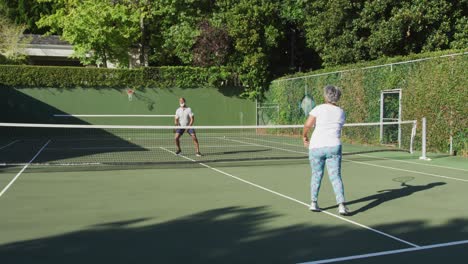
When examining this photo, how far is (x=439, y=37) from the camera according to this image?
69.7ft

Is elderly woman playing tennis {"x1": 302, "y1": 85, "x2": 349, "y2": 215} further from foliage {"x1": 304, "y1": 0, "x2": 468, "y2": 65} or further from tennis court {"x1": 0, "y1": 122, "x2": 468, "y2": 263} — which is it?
foliage {"x1": 304, "y1": 0, "x2": 468, "y2": 65}

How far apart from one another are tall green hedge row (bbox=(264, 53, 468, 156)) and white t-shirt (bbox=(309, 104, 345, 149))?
8953mm

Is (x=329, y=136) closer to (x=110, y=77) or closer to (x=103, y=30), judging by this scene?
(x=110, y=77)

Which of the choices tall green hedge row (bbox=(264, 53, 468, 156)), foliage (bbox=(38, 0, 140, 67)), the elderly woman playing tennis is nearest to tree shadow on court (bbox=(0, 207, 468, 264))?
the elderly woman playing tennis

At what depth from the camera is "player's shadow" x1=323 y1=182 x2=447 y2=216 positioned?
22.7 feet

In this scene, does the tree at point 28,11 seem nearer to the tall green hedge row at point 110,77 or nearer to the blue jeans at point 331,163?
the tall green hedge row at point 110,77

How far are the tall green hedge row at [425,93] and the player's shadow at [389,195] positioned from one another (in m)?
5.71

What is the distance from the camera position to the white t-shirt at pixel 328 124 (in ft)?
20.1

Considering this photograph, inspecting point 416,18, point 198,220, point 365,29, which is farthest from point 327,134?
point 365,29

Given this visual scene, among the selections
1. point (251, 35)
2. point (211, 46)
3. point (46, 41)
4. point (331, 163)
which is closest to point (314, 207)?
point (331, 163)

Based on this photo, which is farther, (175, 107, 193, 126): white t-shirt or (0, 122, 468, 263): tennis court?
(175, 107, 193, 126): white t-shirt

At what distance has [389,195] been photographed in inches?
306

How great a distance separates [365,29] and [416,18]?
3.03 m

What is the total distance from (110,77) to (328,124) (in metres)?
22.3
